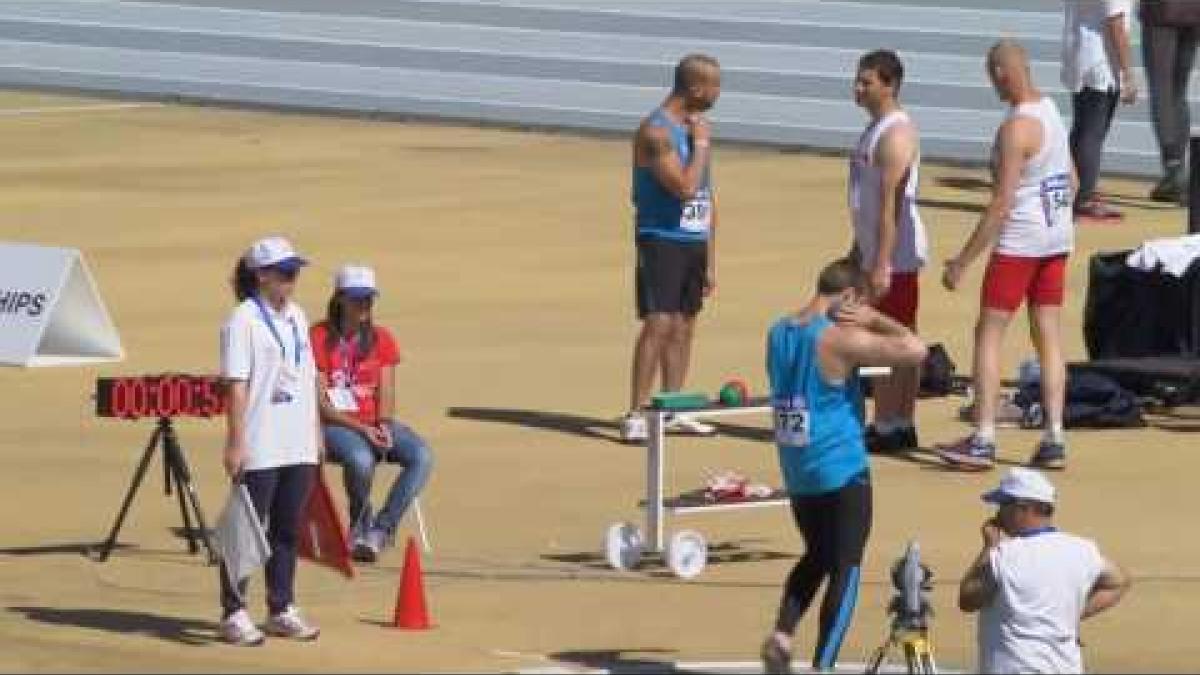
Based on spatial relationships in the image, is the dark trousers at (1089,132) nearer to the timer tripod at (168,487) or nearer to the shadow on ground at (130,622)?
the timer tripod at (168,487)

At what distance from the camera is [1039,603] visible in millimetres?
11688

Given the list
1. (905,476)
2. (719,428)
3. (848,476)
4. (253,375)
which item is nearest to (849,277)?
(848,476)

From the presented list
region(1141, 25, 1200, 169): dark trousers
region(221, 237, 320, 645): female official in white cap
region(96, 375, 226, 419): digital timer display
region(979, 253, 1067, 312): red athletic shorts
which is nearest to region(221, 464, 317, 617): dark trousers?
region(221, 237, 320, 645): female official in white cap

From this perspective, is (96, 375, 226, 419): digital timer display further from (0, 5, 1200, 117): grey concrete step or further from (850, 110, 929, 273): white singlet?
(0, 5, 1200, 117): grey concrete step

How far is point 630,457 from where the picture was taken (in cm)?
1711

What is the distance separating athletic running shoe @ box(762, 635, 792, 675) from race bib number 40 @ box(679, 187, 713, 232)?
17.3 ft

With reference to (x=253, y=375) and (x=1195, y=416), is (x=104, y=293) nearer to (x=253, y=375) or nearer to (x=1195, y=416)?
(x=1195, y=416)

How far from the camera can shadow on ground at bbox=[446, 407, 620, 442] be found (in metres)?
17.8

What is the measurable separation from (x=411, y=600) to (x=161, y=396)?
158cm

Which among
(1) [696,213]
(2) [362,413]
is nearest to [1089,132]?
(1) [696,213]

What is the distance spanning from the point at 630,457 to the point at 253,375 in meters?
4.28

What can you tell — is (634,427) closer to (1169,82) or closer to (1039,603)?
(1039,603)

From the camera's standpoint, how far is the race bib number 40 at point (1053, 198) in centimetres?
1680

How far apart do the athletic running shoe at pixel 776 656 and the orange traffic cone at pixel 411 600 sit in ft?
5.18
